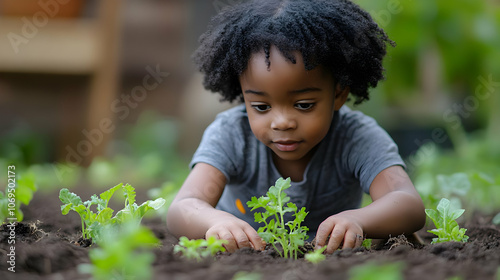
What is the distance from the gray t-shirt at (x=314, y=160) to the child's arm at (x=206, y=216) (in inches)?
2.5

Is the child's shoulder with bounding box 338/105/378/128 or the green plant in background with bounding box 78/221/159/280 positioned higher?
the child's shoulder with bounding box 338/105/378/128

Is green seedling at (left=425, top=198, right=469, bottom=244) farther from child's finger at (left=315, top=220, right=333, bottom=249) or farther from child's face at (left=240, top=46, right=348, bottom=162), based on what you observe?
child's face at (left=240, top=46, right=348, bottom=162)

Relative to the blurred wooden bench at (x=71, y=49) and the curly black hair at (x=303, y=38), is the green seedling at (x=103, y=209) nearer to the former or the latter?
the curly black hair at (x=303, y=38)

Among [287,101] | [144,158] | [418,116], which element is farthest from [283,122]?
[418,116]

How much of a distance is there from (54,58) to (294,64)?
3.85 m

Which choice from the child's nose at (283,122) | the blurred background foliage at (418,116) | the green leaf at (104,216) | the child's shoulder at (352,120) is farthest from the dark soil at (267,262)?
the blurred background foliage at (418,116)

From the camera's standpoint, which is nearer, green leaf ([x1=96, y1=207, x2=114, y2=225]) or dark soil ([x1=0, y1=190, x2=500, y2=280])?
dark soil ([x1=0, y1=190, x2=500, y2=280])

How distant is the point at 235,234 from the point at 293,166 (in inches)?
23.7

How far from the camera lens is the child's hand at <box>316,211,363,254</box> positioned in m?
1.64

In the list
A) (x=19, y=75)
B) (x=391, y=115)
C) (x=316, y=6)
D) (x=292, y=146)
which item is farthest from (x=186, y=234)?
(x=391, y=115)

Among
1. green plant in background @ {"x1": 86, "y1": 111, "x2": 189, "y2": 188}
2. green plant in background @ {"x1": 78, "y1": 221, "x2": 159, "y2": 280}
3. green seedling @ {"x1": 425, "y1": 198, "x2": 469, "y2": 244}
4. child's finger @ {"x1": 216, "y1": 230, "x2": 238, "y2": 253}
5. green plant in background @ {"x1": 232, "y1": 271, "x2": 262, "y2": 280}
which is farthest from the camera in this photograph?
green plant in background @ {"x1": 86, "y1": 111, "x2": 189, "y2": 188}

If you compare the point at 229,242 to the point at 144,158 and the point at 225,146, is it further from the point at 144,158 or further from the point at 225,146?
the point at 144,158

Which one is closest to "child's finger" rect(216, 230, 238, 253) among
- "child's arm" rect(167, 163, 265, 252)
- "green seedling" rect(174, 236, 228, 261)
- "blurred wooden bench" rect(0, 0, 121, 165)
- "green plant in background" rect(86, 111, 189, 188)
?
"child's arm" rect(167, 163, 265, 252)

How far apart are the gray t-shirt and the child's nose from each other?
0.36m
